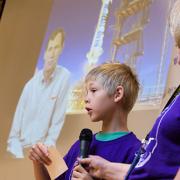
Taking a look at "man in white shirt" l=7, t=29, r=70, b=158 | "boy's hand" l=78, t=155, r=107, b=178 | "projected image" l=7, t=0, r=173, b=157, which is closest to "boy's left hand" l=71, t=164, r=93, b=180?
"boy's hand" l=78, t=155, r=107, b=178

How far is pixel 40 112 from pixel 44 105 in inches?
1.8

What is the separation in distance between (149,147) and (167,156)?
54 millimetres

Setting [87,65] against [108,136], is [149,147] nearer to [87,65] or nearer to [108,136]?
[108,136]

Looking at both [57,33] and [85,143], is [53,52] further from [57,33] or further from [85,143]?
[85,143]

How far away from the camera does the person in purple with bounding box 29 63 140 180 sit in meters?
1.08

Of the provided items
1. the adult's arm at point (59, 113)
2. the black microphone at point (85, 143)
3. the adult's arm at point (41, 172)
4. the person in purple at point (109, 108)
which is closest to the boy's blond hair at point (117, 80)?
the person in purple at point (109, 108)

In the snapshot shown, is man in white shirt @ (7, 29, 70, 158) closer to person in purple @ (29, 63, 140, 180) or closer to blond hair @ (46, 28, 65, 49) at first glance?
blond hair @ (46, 28, 65, 49)

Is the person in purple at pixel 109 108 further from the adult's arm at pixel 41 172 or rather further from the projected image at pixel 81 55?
the projected image at pixel 81 55

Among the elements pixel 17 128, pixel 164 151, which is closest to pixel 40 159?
pixel 164 151

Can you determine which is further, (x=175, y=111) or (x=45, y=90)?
(x=45, y=90)

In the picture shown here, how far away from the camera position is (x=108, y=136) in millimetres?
1102

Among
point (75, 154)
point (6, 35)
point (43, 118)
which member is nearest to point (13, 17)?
point (6, 35)

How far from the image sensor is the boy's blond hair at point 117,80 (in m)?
1.12

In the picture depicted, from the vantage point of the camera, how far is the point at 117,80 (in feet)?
3.72
